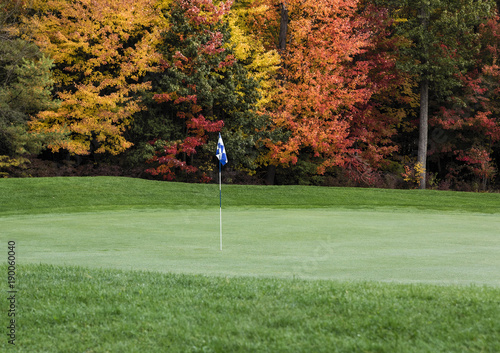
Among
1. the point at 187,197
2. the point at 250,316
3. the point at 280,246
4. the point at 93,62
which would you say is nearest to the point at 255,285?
the point at 250,316

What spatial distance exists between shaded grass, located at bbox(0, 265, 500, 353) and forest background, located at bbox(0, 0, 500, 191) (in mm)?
19424

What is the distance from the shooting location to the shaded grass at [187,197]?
18.0 meters

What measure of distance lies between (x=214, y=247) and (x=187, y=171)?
17.3 metres

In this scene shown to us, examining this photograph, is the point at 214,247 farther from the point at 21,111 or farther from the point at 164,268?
the point at 21,111

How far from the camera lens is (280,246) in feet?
29.3

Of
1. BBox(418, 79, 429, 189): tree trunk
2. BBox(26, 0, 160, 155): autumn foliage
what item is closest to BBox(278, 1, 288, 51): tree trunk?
BBox(26, 0, 160, 155): autumn foliage

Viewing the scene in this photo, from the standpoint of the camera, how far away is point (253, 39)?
2873cm

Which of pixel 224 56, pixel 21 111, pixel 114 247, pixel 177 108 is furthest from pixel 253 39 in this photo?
pixel 114 247

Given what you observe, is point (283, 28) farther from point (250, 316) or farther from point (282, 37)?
point (250, 316)

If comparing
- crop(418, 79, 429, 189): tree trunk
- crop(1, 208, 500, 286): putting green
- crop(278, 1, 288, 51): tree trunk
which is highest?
crop(278, 1, 288, 51): tree trunk

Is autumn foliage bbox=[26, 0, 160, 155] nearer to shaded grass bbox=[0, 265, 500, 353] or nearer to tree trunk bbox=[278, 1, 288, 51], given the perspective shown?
tree trunk bbox=[278, 1, 288, 51]

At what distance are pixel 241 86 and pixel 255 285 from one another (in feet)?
68.8

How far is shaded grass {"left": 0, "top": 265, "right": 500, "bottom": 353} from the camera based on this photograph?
4.20 m

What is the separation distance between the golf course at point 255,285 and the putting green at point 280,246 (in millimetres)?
30
